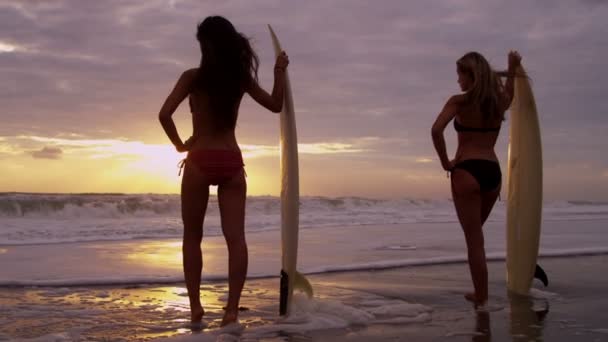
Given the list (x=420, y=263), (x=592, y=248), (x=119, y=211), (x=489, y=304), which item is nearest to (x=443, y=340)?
(x=489, y=304)

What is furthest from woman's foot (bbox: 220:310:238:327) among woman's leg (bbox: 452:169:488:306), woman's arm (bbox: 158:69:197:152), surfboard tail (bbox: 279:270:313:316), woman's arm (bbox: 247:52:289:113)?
woman's leg (bbox: 452:169:488:306)

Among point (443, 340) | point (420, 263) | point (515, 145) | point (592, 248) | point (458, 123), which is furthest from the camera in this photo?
point (592, 248)

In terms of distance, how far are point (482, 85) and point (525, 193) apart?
102cm

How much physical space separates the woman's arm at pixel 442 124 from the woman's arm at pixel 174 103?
152 cm

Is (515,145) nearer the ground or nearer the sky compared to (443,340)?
nearer the sky

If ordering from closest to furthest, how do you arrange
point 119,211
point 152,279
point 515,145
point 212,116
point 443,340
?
1. point 443,340
2. point 212,116
3. point 515,145
4. point 152,279
5. point 119,211

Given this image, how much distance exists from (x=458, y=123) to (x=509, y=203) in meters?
0.90

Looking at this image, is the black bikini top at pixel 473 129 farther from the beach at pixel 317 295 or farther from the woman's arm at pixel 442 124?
the beach at pixel 317 295

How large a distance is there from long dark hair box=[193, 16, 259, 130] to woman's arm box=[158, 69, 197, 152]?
52 millimetres

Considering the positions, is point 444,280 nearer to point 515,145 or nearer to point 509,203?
point 509,203

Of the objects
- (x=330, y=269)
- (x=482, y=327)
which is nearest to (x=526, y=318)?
(x=482, y=327)

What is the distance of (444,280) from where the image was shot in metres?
5.38

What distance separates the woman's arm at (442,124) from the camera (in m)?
3.93

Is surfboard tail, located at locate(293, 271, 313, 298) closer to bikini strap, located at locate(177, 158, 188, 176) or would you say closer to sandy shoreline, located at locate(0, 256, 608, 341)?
sandy shoreline, located at locate(0, 256, 608, 341)
